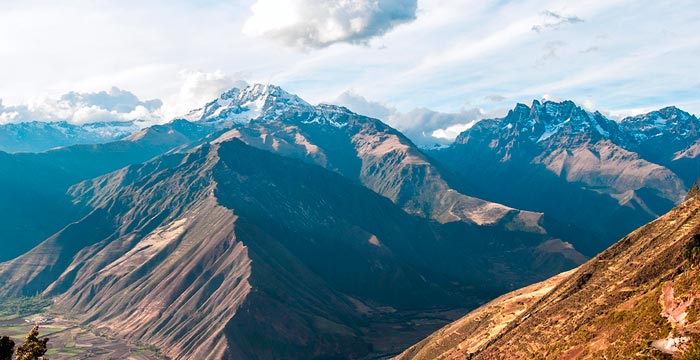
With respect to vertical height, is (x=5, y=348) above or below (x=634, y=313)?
above

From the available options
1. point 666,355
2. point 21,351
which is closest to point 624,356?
point 666,355

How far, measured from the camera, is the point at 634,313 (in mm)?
149000

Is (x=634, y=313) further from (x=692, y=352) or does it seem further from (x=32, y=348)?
(x=32, y=348)

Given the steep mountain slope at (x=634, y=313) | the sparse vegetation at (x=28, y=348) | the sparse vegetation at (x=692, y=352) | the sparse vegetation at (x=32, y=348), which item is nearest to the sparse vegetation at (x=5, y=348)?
the sparse vegetation at (x=28, y=348)

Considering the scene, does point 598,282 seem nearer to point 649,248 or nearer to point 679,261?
point 649,248

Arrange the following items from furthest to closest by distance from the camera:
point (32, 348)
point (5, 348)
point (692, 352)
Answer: point (692, 352) < point (5, 348) < point (32, 348)

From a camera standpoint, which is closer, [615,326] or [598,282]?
[615,326]

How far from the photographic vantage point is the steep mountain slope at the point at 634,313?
128 m

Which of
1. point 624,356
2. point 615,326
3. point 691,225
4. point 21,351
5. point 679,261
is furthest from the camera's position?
point 691,225

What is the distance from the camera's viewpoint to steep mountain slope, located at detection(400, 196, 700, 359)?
12771 cm

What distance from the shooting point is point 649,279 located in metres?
171

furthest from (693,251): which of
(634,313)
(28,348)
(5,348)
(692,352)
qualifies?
(5,348)

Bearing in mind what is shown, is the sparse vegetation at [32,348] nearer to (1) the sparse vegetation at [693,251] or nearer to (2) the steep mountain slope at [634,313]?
(2) the steep mountain slope at [634,313]

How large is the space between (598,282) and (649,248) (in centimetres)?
1853
